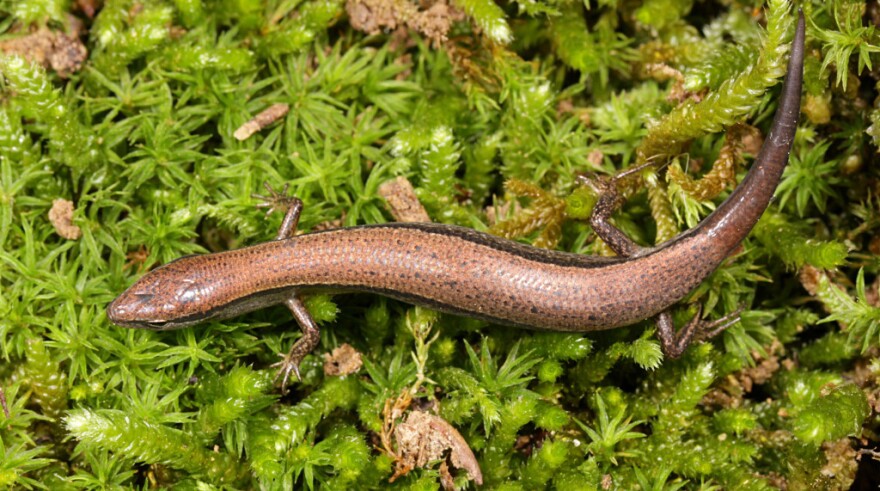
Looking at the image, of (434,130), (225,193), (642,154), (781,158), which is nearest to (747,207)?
(781,158)

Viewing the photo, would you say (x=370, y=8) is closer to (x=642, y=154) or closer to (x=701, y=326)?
(x=642, y=154)

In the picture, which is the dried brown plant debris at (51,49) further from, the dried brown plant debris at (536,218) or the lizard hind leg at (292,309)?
the dried brown plant debris at (536,218)

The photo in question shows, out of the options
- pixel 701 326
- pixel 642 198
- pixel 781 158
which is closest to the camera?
pixel 781 158

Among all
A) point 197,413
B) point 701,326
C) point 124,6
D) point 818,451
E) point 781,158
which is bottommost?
point 197,413

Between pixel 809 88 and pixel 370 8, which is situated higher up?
pixel 809 88

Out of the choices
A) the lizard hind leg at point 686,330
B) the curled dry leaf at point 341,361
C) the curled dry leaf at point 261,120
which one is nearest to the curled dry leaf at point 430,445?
the curled dry leaf at point 341,361

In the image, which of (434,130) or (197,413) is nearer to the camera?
(197,413)

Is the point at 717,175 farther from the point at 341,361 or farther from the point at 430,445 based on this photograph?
the point at 341,361
